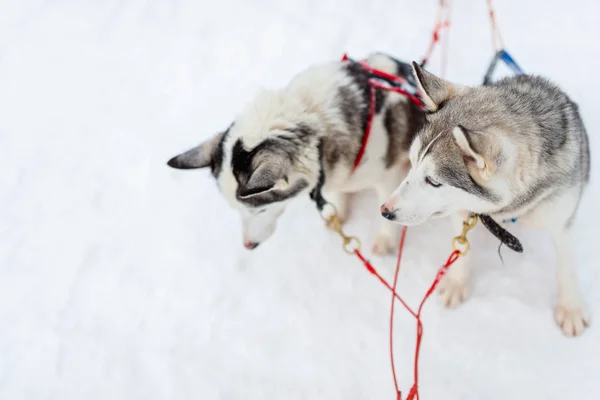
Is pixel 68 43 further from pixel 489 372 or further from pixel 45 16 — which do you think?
pixel 489 372

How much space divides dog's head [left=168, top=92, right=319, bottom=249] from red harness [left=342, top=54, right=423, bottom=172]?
35cm

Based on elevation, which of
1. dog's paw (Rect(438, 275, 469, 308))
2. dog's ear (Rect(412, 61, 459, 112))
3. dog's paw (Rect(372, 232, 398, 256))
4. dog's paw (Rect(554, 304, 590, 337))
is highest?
dog's ear (Rect(412, 61, 459, 112))

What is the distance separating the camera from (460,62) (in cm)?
392

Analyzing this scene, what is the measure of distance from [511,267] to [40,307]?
10.4ft

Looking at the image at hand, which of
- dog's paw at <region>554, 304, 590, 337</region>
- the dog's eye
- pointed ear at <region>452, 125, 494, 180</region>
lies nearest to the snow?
dog's paw at <region>554, 304, 590, 337</region>

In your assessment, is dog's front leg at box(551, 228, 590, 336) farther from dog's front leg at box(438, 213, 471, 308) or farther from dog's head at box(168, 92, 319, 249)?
dog's head at box(168, 92, 319, 249)

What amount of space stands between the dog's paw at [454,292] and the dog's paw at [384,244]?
1.41 ft

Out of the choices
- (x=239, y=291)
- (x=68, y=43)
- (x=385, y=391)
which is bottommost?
(x=385, y=391)

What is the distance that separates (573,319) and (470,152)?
1.70m

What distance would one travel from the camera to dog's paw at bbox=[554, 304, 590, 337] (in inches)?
105

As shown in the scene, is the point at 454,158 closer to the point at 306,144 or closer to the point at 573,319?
the point at 306,144

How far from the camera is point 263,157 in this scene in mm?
2180

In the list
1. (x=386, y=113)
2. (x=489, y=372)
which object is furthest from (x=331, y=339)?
(x=386, y=113)

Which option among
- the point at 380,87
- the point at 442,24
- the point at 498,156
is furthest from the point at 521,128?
the point at 442,24
